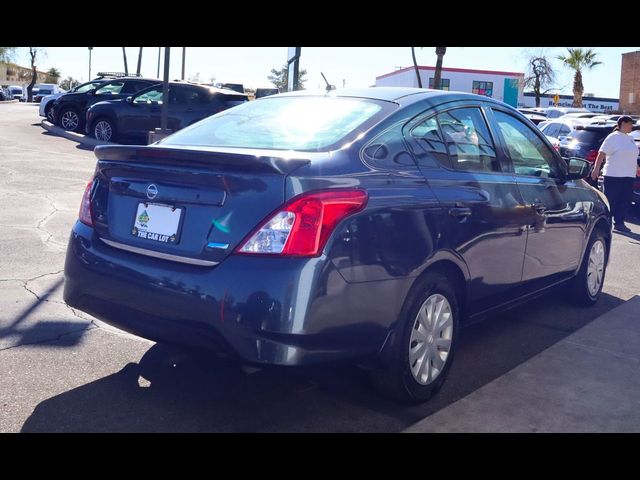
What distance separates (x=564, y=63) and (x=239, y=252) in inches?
2413

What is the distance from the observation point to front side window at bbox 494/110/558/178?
5.07 metres

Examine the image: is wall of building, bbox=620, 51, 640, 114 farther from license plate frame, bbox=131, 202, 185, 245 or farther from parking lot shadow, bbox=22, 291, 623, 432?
license plate frame, bbox=131, 202, 185, 245

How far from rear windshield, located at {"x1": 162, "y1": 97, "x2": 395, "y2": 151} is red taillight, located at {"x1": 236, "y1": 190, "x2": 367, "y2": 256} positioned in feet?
1.67

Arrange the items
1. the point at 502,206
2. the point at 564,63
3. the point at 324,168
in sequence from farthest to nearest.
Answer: the point at 564,63, the point at 502,206, the point at 324,168

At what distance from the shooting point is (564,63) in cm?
5969

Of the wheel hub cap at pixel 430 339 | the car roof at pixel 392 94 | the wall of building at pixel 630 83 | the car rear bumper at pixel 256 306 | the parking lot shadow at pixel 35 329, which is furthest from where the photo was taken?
the wall of building at pixel 630 83

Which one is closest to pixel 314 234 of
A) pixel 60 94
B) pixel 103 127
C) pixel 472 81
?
pixel 103 127

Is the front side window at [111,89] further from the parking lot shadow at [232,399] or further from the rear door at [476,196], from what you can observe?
the rear door at [476,196]

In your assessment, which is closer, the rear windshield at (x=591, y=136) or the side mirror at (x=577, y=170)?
the side mirror at (x=577, y=170)

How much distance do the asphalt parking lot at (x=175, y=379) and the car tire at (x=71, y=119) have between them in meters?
14.4

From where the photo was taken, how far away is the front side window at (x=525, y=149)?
5066 millimetres

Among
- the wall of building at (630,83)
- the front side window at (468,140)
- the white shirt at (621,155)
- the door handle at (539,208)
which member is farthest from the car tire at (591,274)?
the wall of building at (630,83)
